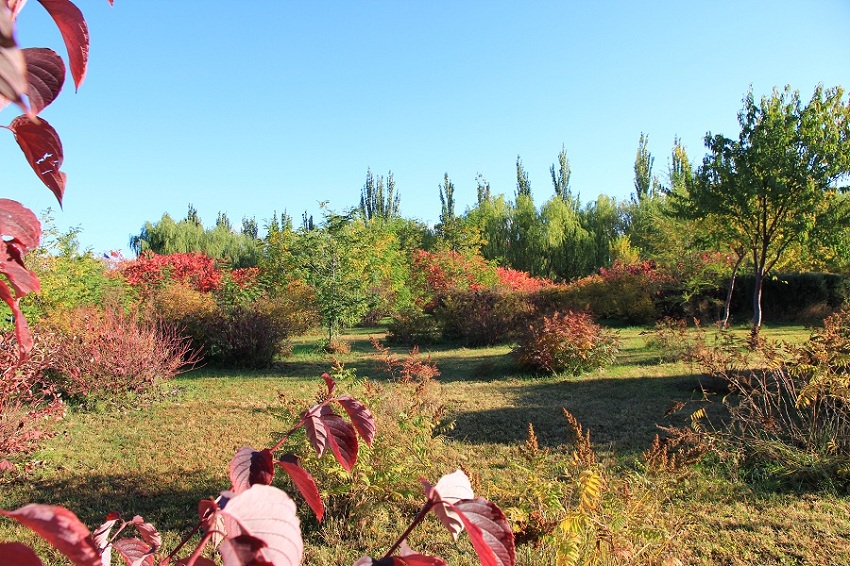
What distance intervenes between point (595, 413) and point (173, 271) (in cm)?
1318

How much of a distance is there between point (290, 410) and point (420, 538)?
141cm

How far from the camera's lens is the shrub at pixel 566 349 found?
29.9 ft

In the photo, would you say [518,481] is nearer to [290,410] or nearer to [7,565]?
[290,410]

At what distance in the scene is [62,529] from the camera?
15.5 inches

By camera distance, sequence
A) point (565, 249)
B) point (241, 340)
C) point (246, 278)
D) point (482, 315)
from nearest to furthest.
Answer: point (241, 340)
point (482, 315)
point (246, 278)
point (565, 249)

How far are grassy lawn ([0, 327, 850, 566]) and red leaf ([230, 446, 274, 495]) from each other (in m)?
2.06

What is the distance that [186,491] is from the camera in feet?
14.3

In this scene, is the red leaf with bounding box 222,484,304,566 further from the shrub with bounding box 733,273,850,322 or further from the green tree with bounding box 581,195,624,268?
the green tree with bounding box 581,195,624,268

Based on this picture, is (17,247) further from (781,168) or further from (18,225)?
(781,168)

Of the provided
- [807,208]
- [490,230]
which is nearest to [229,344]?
[807,208]

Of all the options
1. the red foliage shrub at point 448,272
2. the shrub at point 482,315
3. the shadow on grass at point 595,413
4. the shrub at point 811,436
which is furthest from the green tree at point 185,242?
the shrub at point 811,436

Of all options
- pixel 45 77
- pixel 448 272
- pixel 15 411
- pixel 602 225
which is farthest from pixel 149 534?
pixel 602 225

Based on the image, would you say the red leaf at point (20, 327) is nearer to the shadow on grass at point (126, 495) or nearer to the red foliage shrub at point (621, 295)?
the shadow on grass at point (126, 495)

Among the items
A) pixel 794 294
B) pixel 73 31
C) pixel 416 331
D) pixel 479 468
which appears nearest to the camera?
pixel 73 31
